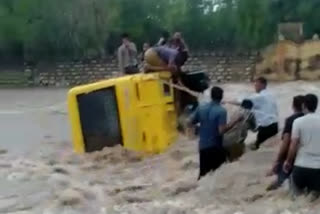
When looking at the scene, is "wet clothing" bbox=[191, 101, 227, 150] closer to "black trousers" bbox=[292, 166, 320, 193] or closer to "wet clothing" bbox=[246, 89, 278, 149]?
"wet clothing" bbox=[246, 89, 278, 149]

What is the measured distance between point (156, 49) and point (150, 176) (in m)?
2.95

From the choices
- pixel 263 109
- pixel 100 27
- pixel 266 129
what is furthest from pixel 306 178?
pixel 100 27

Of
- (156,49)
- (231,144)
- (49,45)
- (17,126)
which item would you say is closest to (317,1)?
(49,45)

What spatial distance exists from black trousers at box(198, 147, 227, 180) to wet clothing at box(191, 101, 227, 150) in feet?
0.26

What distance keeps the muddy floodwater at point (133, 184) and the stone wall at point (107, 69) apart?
87.6 feet

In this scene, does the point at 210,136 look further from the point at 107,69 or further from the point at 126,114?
the point at 107,69

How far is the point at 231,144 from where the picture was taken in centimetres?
1332

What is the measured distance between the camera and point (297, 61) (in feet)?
131

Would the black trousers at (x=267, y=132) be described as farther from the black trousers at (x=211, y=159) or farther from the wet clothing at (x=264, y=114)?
the black trousers at (x=211, y=159)

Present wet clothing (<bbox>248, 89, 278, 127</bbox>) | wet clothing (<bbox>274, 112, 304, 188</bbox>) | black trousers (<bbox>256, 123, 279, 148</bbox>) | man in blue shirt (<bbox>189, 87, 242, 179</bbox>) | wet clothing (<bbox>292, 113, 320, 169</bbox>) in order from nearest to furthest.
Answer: wet clothing (<bbox>292, 113, 320, 169</bbox>), wet clothing (<bbox>274, 112, 304, 188</bbox>), man in blue shirt (<bbox>189, 87, 242, 179</bbox>), wet clothing (<bbox>248, 89, 278, 127</bbox>), black trousers (<bbox>256, 123, 279, 148</bbox>)

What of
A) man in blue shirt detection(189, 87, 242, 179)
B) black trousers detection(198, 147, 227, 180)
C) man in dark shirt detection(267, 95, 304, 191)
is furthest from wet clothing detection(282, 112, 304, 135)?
black trousers detection(198, 147, 227, 180)

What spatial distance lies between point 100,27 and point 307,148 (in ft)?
135

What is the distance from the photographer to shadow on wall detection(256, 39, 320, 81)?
39.7 meters

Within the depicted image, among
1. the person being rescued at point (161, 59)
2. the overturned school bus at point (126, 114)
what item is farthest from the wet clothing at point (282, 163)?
the person being rescued at point (161, 59)
